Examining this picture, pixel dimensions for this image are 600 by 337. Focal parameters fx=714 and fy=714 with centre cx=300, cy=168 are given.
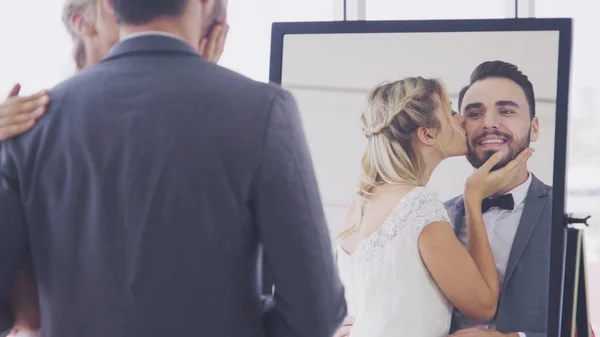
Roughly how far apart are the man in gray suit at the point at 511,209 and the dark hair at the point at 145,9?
3.16 feet

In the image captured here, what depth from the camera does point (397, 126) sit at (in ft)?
6.28

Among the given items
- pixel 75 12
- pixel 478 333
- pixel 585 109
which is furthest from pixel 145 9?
pixel 585 109

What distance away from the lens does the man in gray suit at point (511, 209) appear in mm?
1779

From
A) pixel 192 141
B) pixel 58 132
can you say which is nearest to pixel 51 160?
pixel 58 132

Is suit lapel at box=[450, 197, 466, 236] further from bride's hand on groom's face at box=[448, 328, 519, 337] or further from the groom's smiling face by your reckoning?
bride's hand on groom's face at box=[448, 328, 519, 337]

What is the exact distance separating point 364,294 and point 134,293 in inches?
34.8

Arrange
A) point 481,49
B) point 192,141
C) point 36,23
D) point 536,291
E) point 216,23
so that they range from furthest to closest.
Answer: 1. point 36,23
2. point 481,49
3. point 536,291
4. point 216,23
5. point 192,141

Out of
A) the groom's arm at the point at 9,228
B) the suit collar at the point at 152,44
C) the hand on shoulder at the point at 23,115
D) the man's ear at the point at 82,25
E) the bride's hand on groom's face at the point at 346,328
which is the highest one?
the man's ear at the point at 82,25

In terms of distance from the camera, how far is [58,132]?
1134 millimetres

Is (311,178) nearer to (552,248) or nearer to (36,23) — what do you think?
(552,248)

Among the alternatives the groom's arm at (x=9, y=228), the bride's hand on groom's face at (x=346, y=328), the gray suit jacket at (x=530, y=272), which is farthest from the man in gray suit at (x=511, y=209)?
the groom's arm at (x=9, y=228)

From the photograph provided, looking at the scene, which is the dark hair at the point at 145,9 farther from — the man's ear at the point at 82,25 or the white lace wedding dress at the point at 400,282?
the white lace wedding dress at the point at 400,282

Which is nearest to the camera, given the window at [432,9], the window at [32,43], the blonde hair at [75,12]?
the blonde hair at [75,12]

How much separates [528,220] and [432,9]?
1718 millimetres
